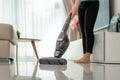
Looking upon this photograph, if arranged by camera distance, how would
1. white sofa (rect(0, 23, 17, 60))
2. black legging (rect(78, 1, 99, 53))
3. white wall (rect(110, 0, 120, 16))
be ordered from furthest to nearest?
white wall (rect(110, 0, 120, 16)) → black legging (rect(78, 1, 99, 53)) → white sofa (rect(0, 23, 17, 60))

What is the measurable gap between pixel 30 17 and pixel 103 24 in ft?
8.12

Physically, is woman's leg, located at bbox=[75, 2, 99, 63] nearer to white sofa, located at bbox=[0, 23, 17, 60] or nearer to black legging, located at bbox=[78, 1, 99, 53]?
black legging, located at bbox=[78, 1, 99, 53]

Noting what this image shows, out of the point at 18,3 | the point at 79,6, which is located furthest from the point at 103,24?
the point at 18,3

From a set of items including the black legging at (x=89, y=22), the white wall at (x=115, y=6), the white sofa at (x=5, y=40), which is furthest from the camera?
the white wall at (x=115, y=6)

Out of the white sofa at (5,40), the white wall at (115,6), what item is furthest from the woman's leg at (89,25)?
the white sofa at (5,40)

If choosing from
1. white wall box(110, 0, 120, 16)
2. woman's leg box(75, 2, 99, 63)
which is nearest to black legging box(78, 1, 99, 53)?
woman's leg box(75, 2, 99, 63)

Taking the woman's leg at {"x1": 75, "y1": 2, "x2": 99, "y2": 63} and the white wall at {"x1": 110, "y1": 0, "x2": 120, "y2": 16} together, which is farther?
the white wall at {"x1": 110, "y1": 0, "x2": 120, "y2": 16}

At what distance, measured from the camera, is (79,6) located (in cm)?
296

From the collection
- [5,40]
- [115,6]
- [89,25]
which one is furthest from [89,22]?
[5,40]

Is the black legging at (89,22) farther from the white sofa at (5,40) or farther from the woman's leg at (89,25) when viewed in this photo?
the white sofa at (5,40)

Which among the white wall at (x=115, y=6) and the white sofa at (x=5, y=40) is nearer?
the white sofa at (x=5, y=40)

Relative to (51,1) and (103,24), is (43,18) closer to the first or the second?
(51,1)

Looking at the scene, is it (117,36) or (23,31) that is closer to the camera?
(117,36)

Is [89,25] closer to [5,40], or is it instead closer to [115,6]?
[115,6]
